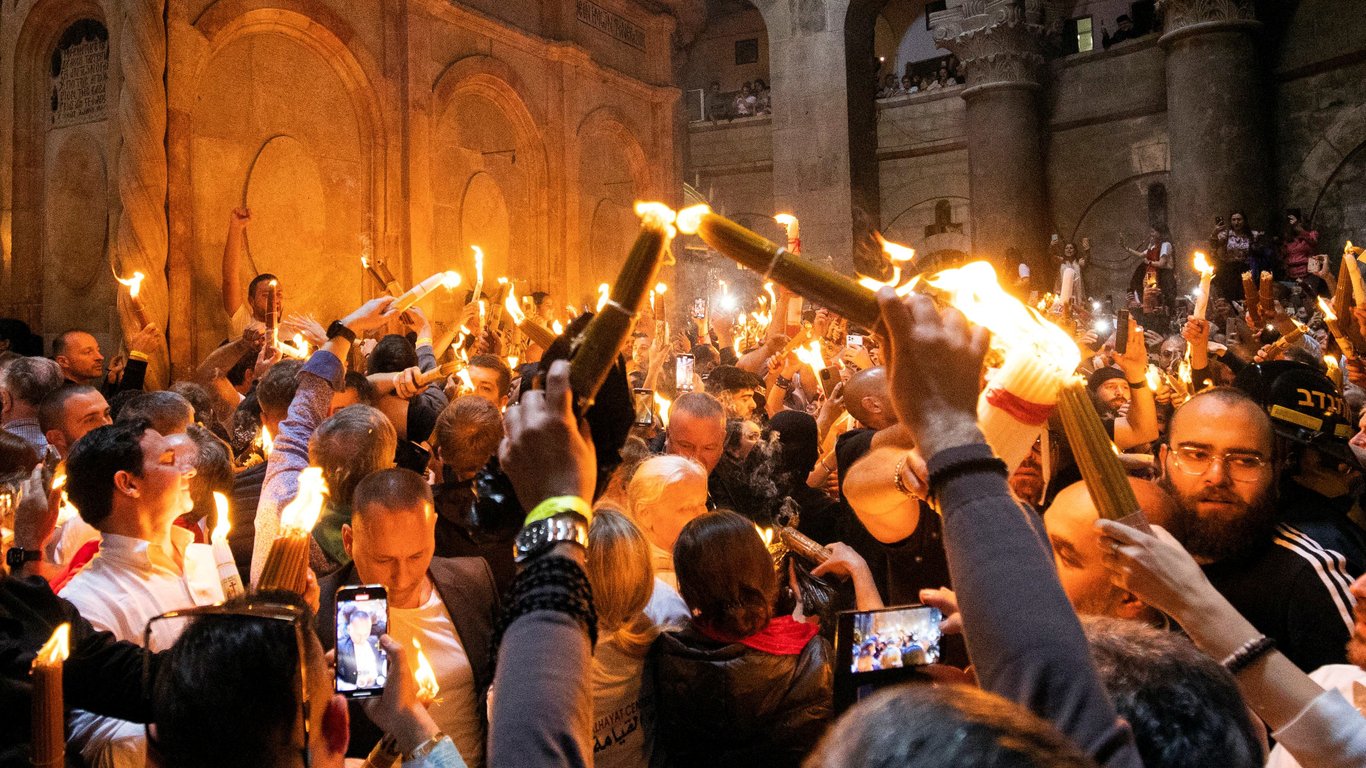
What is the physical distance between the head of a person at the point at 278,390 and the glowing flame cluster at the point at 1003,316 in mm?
3923

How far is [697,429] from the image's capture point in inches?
196

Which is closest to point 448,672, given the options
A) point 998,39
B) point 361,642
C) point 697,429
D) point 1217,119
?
point 361,642

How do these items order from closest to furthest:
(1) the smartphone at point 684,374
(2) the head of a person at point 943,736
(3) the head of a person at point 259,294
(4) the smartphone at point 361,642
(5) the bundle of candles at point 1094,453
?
(2) the head of a person at point 943,736, (5) the bundle of candles at point 1094,453, (4) the smartphone at point 361,642, (1) the smartphone at point 684,374, (3) the head of a person at point 259,294

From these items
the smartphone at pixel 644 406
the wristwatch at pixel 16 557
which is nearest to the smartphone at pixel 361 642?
the wristwatch at pixel 16 557

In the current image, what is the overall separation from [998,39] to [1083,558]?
22.5 metres

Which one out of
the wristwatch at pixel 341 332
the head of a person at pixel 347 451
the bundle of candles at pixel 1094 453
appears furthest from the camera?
the wristwatch at pixel 341 332

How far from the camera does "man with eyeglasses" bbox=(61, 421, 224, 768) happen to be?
2889 millimetres

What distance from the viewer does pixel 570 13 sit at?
610 inches

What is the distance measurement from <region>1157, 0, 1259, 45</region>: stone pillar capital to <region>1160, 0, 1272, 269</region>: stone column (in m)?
0.02

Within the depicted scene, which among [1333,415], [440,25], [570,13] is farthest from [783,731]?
[570,13]

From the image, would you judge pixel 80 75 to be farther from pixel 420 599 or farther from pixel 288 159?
pixel 420 599

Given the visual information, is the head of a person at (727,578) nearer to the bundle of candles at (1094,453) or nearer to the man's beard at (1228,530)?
the man's beard at (1228,530)

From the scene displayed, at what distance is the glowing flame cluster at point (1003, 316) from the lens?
1649 millimetres

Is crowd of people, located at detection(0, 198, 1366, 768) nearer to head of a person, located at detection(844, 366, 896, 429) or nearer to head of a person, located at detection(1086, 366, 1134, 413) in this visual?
head of a person, located at detection(844, 366, 896, 429)
